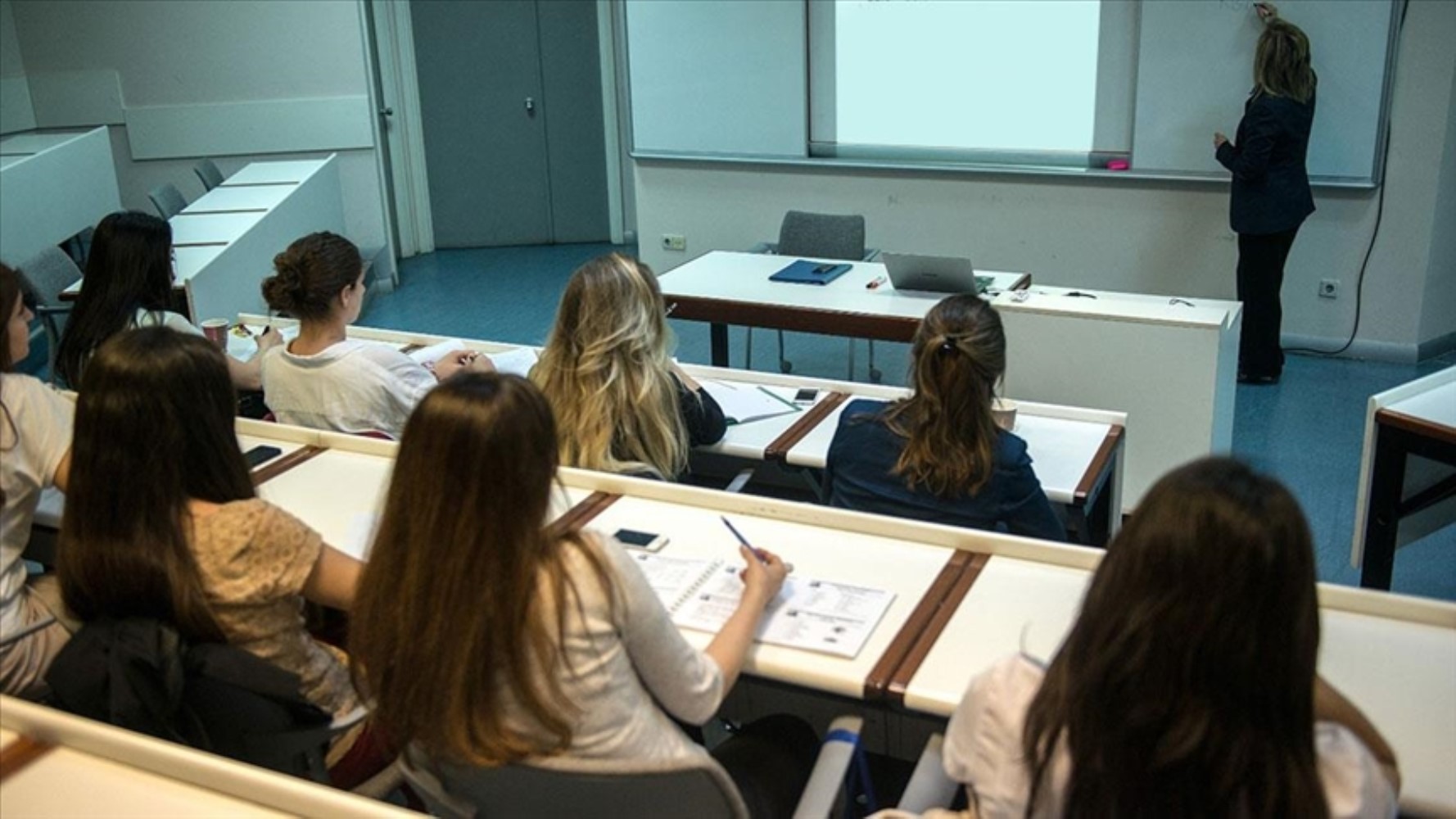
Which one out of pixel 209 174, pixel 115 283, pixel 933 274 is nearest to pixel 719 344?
pixel 933 274

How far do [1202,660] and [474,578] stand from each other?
829mm

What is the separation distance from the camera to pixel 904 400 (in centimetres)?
266

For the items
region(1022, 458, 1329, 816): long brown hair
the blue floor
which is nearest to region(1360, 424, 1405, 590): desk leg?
the blue floor

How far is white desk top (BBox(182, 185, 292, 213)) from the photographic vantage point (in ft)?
20.8

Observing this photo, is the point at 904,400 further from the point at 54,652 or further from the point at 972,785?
the point at 54,652

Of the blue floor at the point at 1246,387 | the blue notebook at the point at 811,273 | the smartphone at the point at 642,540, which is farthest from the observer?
the blue notebook at the point at 811,273

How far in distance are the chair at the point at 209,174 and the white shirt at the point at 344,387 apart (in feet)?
15.2

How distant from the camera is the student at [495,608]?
5.23ft

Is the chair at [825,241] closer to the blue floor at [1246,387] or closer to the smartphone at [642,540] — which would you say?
the blue floor at [1246,387]

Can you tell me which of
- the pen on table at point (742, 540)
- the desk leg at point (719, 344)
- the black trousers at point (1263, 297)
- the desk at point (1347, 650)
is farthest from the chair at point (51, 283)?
the black trousers at point (1263, 297)

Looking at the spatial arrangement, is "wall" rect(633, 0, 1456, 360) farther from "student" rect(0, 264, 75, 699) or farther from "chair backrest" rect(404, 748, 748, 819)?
"chair backrest" rect(404, 748, 748, 819)

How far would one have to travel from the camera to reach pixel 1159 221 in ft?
19.5

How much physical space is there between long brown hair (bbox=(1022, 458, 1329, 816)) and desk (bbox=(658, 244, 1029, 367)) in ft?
9.77

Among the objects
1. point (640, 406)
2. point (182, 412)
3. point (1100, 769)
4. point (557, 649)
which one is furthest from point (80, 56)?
point (1100, 769)
